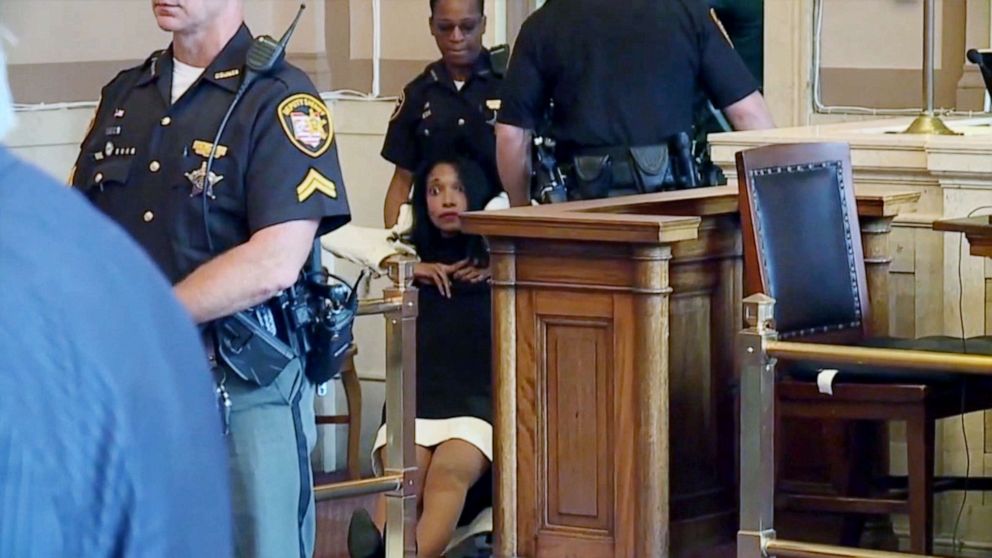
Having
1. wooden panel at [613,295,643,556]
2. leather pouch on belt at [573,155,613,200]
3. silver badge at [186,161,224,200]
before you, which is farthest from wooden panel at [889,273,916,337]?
silver badge at [186,161,224,200]

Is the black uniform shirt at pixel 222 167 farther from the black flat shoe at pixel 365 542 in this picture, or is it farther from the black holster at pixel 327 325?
the black flat shoe at pixel 365 542

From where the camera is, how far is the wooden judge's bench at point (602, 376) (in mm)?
4055

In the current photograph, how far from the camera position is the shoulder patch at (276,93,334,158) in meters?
3.00

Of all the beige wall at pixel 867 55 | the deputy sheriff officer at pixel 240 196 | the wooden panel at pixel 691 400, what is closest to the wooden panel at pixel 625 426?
the wooden panel at pixel 691 400

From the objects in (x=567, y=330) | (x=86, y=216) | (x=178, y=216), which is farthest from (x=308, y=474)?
(x=86, y=216)

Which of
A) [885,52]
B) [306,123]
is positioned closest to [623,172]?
[885,52]

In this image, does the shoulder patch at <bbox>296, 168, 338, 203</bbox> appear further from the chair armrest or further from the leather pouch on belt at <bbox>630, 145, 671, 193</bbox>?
the leather pouch on belt at <bbox>630, 145, 671, 193</bbox>

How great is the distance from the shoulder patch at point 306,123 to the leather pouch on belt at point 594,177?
1951mm

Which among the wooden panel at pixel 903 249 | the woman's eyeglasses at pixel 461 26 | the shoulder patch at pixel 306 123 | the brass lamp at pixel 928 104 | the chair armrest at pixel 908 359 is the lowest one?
the chair armrest at pixel 908 359

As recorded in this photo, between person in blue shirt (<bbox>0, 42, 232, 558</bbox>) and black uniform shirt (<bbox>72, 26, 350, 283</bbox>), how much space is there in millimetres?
1870

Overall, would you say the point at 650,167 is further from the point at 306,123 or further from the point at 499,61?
the point at 306,123

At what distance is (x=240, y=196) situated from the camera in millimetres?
2986

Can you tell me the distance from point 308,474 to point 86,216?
6.88ft

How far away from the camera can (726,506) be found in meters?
4.54
